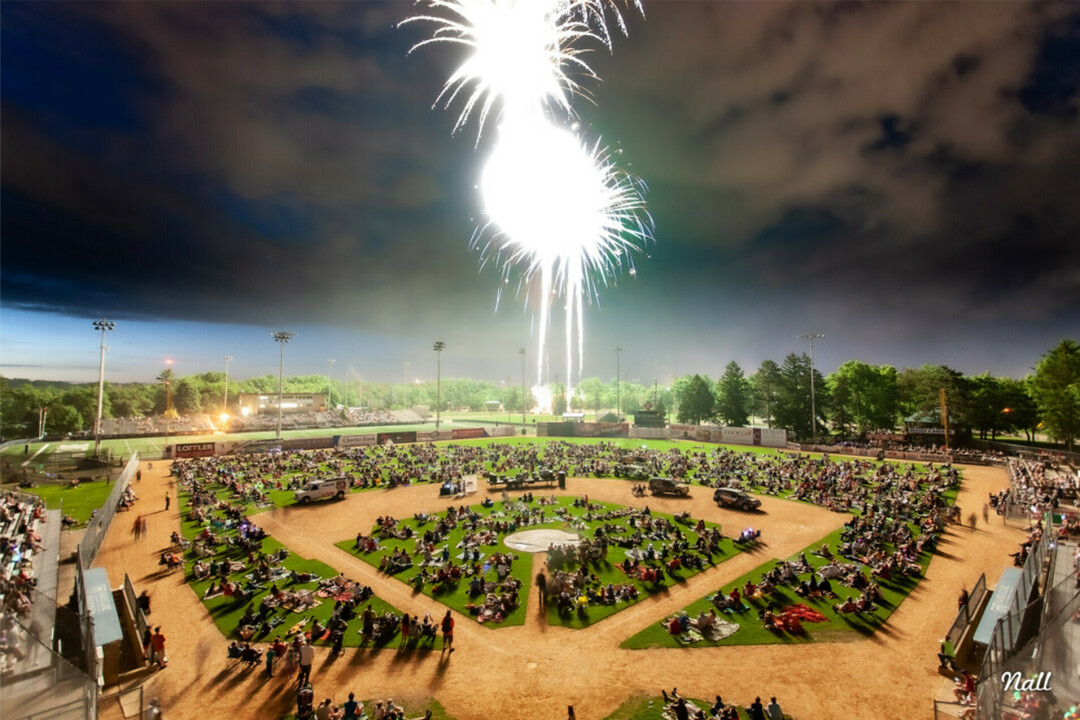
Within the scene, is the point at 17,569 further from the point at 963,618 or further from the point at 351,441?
the point at 351,441

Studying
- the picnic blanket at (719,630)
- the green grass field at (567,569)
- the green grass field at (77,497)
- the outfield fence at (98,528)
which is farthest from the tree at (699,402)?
the green grass field at (77,497)

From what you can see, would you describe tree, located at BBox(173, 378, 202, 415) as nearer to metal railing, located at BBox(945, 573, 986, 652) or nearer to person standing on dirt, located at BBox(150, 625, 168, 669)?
person standing on dirt, located at BBox(150, 625, 168, 669)

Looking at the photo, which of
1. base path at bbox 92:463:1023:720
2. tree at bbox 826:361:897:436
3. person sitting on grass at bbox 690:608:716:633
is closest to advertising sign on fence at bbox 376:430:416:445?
base path at bbox 92:463:1023:720

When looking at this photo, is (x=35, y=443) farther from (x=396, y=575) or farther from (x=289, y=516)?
(x=396, y=575)

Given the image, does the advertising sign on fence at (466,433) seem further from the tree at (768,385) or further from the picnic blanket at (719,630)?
the picnic blanket at (719,630)

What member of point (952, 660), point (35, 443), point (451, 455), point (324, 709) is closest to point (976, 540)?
point (952, 660)

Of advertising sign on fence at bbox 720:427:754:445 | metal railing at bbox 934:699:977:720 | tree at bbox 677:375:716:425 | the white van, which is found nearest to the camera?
metal railing at bbox 934:699:977:720
